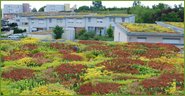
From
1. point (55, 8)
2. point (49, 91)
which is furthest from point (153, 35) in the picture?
point (55, 8)

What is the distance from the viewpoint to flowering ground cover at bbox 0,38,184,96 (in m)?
11.4

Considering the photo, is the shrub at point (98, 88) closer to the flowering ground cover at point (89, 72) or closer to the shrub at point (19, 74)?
the flowering ground cover at point (89, 72)

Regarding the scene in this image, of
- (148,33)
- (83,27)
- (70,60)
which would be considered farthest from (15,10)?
(70,60)

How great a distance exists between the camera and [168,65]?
51.0ft

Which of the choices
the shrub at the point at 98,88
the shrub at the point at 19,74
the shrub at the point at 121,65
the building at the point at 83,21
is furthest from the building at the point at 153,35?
the building at the point at 83,21

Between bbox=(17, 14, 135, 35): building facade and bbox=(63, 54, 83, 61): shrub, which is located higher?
bbox=(17, 14, 135, 35): building facade

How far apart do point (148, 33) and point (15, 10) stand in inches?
4148

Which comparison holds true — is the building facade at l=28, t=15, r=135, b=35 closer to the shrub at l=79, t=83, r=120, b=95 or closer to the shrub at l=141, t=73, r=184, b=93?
the shrub at l=141, t=73, r=184, b=93

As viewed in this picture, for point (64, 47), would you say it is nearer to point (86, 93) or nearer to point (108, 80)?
point (108, 80)

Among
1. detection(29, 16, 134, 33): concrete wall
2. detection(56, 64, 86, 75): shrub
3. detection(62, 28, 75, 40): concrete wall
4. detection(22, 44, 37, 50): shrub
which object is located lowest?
detection(62, 28, 75, 40): concrete wall

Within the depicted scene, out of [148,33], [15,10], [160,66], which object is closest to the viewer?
[160,66]

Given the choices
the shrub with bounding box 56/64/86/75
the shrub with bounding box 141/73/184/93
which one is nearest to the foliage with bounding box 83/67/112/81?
the shrub with bounding box 56/64/86/75

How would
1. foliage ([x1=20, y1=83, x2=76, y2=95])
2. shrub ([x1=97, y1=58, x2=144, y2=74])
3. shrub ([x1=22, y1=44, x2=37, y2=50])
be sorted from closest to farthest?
foliage ([x1=20, y1=83, x2=76, y2=95]) < shrub ([x1=97, y1=58, x2=144, y2=74]) < shrub ([x1=22, y1=44, x2=37, y2=50])

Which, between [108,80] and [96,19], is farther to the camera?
[96,19]
